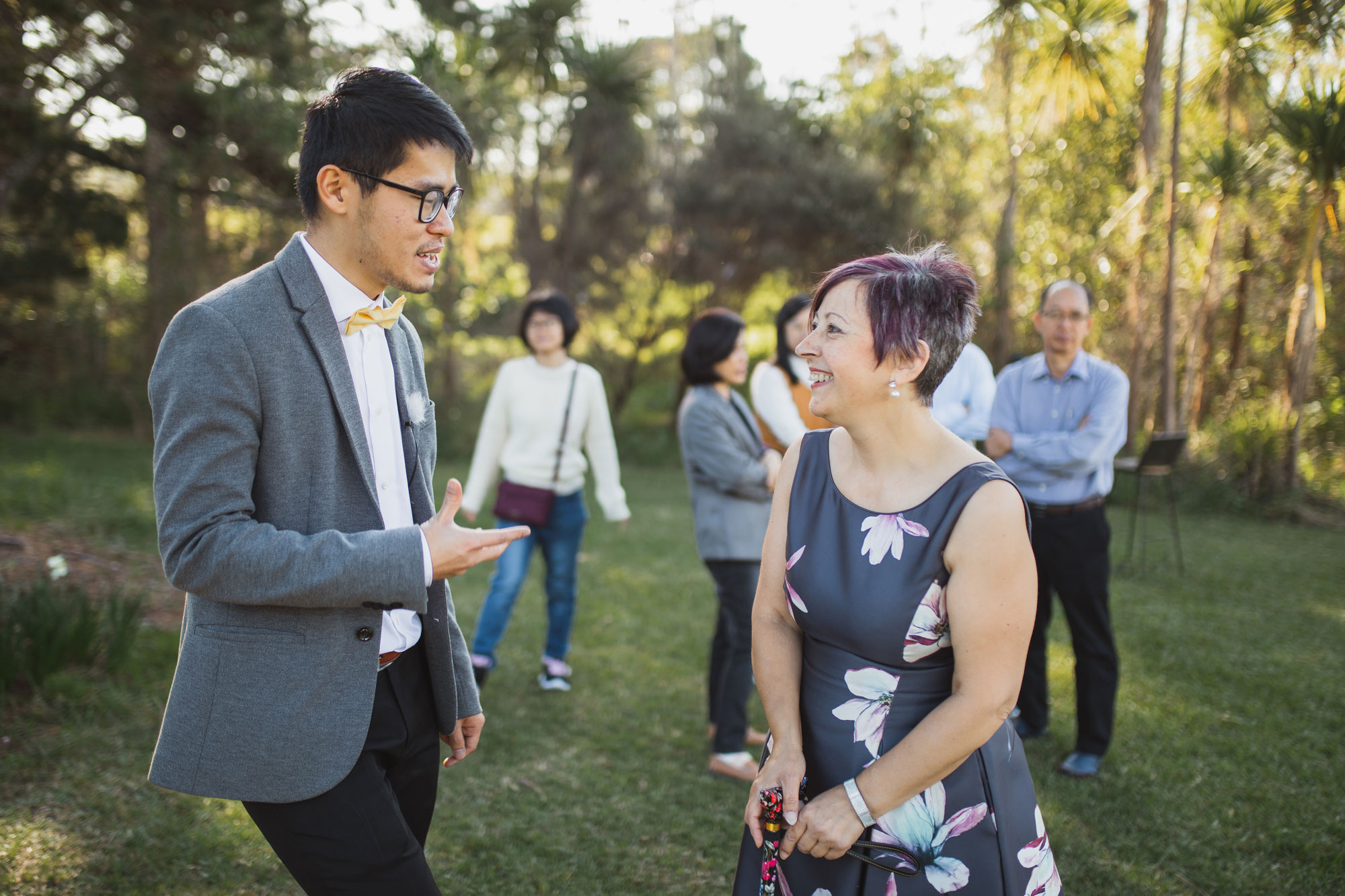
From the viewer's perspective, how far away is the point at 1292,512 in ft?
32.8

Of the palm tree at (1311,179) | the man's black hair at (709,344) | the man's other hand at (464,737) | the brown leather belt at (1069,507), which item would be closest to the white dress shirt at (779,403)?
the man's black hair at (709,344)

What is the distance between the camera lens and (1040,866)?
1624 mm

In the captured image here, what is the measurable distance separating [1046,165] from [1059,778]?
13.2 m

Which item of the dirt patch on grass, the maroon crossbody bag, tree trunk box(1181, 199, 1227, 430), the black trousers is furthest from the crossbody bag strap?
tree trunk box(1181, 199, 1227, 430)

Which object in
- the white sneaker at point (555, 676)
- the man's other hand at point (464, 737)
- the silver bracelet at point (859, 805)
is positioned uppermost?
the silver bracelet at point (859, 805)

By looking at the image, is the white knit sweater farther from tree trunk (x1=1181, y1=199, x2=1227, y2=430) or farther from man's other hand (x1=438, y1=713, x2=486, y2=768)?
tree trunk (x1=1181, y1=199, x2=1227, y2=430)

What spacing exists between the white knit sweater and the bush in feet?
5.79

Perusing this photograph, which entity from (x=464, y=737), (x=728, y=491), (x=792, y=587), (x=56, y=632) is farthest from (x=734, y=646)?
(x=56, y=632)

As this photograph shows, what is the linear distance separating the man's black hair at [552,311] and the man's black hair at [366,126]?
3125mm

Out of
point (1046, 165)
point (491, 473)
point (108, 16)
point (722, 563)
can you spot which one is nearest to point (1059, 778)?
point (722, 563)

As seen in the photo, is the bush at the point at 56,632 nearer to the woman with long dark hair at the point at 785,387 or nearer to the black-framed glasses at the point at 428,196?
the woman with long dark hair at the point at 785,387

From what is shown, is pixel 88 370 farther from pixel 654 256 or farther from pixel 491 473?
pixel 491 473

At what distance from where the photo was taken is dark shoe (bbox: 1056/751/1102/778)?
3820 mm

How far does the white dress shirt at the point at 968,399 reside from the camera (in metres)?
4.66
